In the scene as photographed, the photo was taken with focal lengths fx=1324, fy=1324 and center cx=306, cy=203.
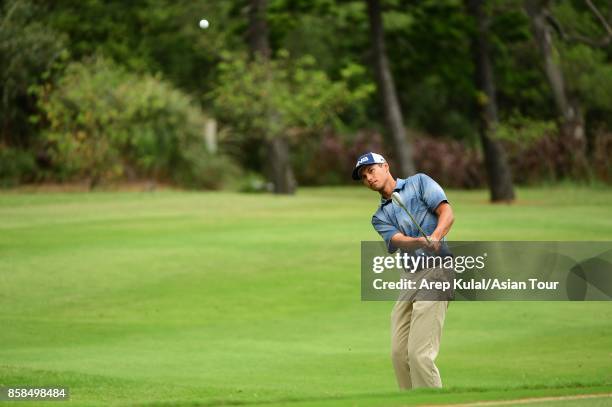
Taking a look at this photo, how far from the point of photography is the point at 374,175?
9.43 meters

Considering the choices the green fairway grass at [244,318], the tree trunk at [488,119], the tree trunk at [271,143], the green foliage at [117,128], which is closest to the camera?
the green fairway grass at [244,318]

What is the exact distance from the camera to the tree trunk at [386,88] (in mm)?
39750

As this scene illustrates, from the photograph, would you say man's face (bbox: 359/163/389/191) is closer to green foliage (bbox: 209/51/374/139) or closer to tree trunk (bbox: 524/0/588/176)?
tree trunk (bbox: 524/0/588/176)

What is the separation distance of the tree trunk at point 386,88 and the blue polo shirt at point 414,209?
30219mm

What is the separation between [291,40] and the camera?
53.7 meters

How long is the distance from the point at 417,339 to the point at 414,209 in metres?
0.95

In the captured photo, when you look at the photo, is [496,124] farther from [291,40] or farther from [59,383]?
[59,383]

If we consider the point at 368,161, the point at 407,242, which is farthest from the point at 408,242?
the point at 368,161

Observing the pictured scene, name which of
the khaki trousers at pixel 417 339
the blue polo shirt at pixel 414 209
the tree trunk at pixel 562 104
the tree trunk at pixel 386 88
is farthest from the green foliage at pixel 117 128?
the blue polo shirt at pixel 414 209

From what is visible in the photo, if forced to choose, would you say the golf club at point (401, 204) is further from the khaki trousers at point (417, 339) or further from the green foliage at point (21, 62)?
the green foliage at point (21, 62)

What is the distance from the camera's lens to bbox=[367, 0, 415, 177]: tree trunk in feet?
130

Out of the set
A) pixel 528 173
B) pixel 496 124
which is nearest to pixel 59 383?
pixel 496 124

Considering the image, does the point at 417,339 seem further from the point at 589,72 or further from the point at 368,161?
the point at 589,72

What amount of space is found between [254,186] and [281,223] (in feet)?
50.2
